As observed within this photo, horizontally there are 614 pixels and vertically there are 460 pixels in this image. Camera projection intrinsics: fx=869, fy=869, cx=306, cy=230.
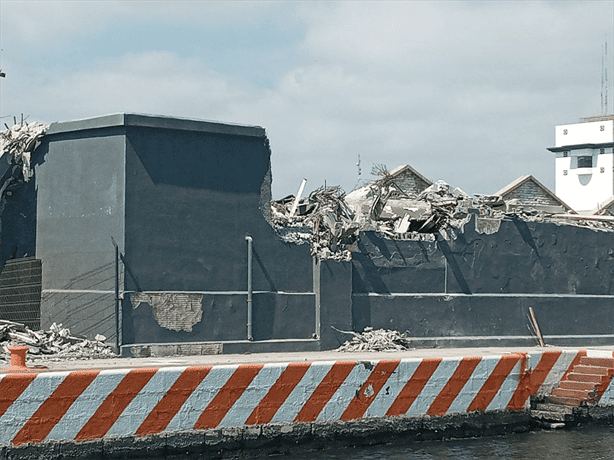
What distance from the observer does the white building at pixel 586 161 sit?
3115 inches

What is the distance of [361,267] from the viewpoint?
22.5m

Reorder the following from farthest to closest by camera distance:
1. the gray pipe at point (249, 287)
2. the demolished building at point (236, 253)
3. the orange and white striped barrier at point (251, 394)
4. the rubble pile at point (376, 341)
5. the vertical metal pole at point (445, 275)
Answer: the vertical metal pole at point (445, 275)
the rubble pile at point (376, 341)
the gray pipe at point (249, 287)
the demolished building at point (236, 253)
the orange and white striped barrier at point (251, 394)

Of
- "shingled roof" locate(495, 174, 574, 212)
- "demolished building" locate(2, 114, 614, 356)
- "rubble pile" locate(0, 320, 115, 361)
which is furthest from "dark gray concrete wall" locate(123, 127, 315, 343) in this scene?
"shingled roof" locate(495, 174, 574, 212)

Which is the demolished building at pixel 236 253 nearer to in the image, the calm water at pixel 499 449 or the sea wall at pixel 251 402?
the sea wall at pixel 251 402

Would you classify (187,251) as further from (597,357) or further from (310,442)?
(597,357)

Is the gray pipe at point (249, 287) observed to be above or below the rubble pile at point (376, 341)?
above

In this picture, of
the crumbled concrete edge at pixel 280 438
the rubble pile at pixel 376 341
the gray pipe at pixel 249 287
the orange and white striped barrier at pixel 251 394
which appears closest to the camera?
the orange and white striped barrier at pixel 251 394

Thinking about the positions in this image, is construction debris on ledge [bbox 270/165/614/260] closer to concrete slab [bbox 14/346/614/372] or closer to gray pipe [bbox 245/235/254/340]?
gray pipe [bbox 245/235/254/340]

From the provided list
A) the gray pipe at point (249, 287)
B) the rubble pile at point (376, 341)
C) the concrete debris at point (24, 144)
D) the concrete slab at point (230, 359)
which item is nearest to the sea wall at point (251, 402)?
the concrete slab at point (230, 359)

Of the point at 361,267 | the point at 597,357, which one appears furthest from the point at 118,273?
the point at 597,357

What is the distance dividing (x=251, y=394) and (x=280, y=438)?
922 mm

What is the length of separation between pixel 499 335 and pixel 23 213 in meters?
13.3

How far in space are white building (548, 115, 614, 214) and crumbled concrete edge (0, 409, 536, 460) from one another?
215 feet

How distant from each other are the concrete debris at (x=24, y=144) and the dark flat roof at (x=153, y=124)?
1.18 feet
